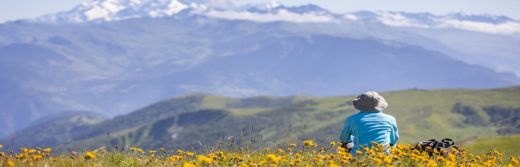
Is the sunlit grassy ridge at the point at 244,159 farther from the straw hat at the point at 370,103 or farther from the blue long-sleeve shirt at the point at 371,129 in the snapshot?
the straw hat at the point at 370,103

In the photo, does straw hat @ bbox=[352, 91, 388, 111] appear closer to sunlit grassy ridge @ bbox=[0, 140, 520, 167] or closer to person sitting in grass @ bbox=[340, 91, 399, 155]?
person sitting in grass @ bbox=[340, 91, 399, 155]

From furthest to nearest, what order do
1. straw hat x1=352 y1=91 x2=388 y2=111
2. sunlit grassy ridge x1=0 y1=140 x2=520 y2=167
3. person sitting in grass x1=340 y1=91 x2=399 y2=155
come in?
straw hat x1=352 y1=91 x2=388 y2=111 → person sitting in grass x1=340 y1=91 x2=399 y2=155 → sunlit grassy ridge x1=0 y1=140 x2=520 y2=167

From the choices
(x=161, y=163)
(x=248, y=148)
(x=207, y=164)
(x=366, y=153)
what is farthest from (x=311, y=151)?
(x=207, y=164)

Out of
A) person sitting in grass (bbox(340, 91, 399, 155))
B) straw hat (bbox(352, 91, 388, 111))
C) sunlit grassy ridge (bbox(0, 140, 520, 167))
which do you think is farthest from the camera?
straw hat (bbox(352, 91, 388, 111))

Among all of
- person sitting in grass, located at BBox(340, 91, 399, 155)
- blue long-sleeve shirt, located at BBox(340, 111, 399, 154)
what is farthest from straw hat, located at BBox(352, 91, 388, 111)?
blue long-sleeve shirt, located at BBox(340, 111, 399, 154)

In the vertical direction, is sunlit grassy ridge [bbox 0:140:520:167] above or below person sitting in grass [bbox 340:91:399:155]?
above

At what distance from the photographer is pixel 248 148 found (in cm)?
1077

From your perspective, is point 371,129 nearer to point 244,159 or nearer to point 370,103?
point 370,103

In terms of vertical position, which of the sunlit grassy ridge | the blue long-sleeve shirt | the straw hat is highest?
the sunlit grassy ridge

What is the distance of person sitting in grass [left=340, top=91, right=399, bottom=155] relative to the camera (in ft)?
39.0

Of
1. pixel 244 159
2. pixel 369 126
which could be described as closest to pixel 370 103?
pixel 369 126

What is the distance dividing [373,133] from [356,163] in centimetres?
400

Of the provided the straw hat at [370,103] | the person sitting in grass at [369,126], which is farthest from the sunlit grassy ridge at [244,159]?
the straw hat at [370,103]

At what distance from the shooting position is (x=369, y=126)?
12.0m
